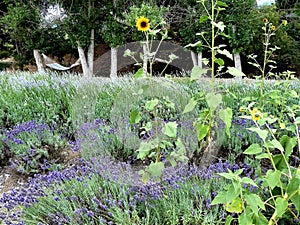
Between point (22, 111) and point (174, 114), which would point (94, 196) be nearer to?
point (174, 114)

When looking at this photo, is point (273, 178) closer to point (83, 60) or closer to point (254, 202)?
point (254, 202)

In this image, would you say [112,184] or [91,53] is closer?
[112,184]

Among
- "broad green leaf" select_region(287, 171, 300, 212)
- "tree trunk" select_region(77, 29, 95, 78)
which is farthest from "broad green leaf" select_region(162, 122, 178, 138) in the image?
"tree trunk" select_region(77, 29, 95, 78)

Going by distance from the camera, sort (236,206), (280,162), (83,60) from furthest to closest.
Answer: (83,60)
(280,162)
(236,206)

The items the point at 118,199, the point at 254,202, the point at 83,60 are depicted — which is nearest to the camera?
the point at 254,202

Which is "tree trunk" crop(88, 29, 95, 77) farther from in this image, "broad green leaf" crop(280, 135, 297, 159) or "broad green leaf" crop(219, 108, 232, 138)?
"broad green leaf" crop(280, 135, 297, 159)

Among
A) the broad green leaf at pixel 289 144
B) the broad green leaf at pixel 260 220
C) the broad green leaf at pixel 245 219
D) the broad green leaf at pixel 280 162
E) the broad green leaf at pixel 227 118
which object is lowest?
the broad green leaf at pixel 260 220

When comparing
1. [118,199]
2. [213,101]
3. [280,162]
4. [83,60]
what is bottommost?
[118,199]

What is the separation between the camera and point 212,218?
1566mm

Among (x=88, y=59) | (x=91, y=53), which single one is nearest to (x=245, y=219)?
(x=91, y=53)

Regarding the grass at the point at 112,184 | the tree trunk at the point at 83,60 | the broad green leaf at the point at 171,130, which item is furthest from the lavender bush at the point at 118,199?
the tree trunk at the point at 83,60

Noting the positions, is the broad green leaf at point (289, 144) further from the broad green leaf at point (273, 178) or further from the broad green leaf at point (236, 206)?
the broad green leaf at point (236, 206)

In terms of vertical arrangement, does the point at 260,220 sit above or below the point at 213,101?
below

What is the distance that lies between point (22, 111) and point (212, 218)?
2.32m
